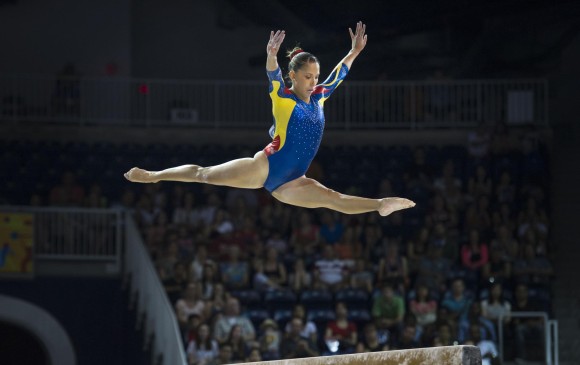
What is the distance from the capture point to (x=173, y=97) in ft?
58.4

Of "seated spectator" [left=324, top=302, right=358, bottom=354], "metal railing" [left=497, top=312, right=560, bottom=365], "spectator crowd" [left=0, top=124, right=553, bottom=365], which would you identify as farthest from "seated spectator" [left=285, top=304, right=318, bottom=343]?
"metal railing" [left=497, top=312, right=560, bottom=365]

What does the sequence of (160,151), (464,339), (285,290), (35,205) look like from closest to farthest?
(464,339)
(285,290)
(35,205)
(160,151)

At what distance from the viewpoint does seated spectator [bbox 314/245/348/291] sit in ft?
44.5

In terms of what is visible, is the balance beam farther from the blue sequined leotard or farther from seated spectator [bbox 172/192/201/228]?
seated spectator [bbox 172/192/201/228]

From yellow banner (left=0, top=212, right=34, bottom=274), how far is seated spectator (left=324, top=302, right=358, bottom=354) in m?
3.91

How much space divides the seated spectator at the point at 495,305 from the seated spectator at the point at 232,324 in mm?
2620

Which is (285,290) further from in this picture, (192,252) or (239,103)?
(239,103)

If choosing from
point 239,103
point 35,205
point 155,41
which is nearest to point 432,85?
point 239,103

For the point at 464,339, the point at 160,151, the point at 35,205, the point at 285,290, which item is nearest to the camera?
the point at 464,339

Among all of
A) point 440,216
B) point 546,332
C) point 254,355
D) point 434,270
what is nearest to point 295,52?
point 254,355

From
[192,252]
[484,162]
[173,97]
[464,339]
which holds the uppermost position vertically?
[173,97]

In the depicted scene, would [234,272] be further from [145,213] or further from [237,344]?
[145,213]

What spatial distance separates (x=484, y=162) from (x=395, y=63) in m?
3.52

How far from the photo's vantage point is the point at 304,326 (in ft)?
41.2
